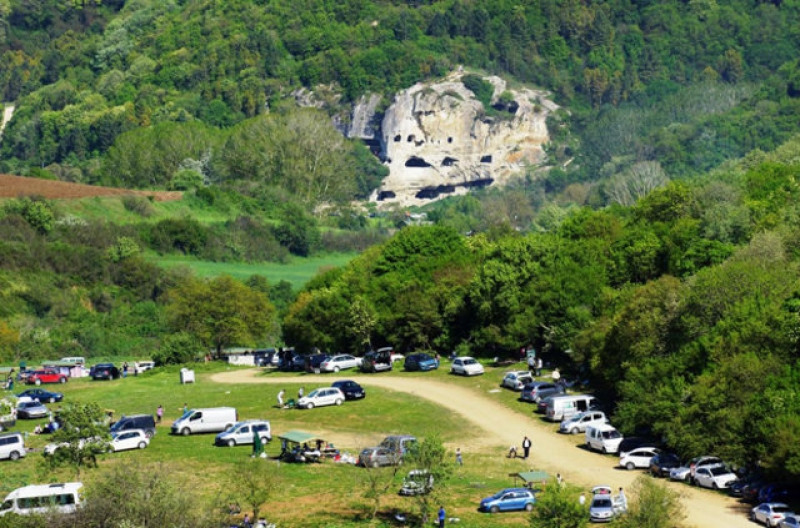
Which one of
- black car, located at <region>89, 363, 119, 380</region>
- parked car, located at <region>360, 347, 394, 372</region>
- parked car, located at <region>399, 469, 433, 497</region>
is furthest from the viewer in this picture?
black car, located at <region>89, 363, 119, 380</region>

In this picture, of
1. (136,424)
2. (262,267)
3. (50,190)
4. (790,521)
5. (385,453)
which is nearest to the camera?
(790,521)

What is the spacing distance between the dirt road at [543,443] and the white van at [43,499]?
20.8 m

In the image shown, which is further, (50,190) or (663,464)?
(50,190)

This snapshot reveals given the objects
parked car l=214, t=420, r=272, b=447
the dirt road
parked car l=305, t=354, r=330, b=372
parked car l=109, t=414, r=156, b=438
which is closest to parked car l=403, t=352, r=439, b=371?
the dirt road

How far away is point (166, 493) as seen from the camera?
4372 cm

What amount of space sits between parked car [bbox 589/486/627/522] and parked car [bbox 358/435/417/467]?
890cm

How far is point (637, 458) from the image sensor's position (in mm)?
59406

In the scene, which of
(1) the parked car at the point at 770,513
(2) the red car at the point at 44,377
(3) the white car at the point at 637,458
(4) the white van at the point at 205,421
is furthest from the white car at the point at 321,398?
(1) the parked car at the point at 770,513

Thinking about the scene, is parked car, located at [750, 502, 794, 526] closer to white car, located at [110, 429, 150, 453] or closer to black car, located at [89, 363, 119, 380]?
white car, located at [110, 429, 150, 453]

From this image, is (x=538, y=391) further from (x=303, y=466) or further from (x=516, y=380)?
(x=303, y=466)

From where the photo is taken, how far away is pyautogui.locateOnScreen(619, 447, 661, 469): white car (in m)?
59.3

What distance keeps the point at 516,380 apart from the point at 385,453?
1950 centimetres

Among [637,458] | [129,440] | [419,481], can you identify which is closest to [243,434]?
[129,440]

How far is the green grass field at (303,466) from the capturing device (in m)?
52.6
